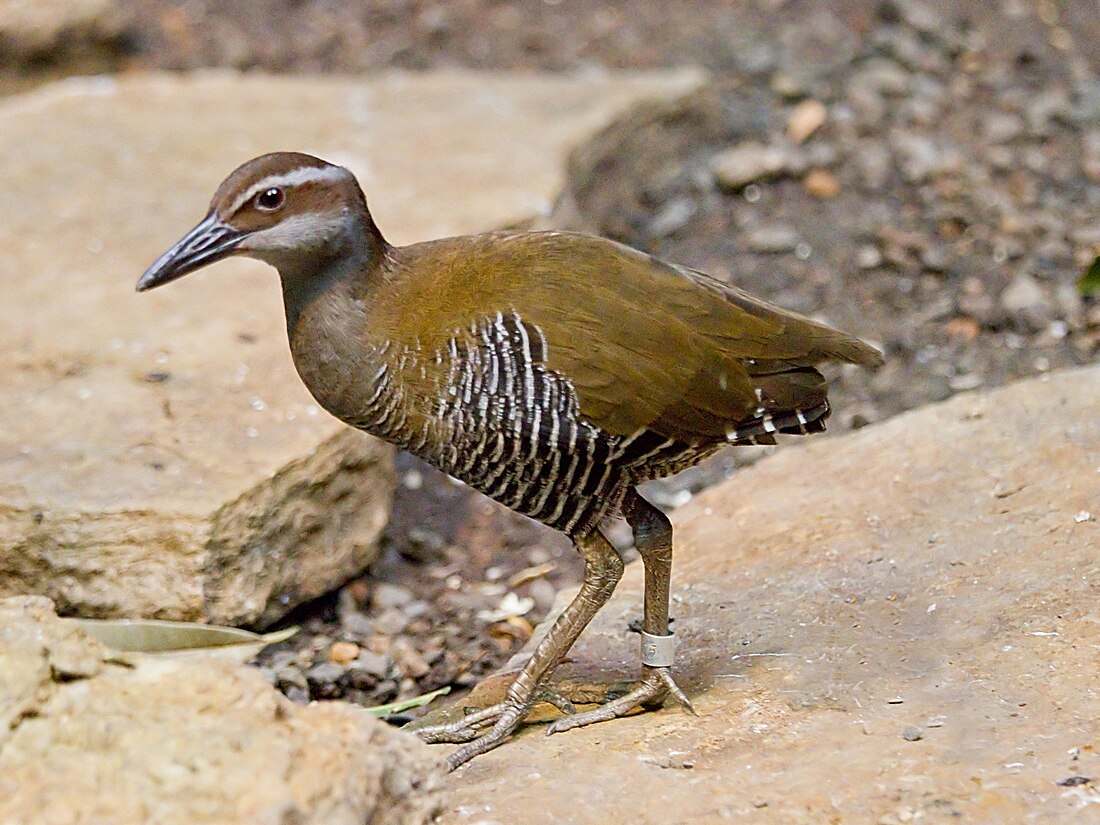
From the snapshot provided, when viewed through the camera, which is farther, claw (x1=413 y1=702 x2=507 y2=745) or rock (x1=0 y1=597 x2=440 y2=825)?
claw (x1=413 y1=702 x2=507 y2=745)

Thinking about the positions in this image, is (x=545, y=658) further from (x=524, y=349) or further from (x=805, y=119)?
(x=805, y=119)

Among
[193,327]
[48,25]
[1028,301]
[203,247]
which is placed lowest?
[1028,301]

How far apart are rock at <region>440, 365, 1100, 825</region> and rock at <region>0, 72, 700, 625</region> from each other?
44.0 inches

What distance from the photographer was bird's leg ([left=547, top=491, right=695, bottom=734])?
4336 mm

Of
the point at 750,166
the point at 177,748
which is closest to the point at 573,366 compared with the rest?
the point at 177,748

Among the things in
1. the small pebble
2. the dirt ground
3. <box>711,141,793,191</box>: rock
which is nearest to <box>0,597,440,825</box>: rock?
the dirt ground

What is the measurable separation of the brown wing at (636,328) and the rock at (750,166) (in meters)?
3.82

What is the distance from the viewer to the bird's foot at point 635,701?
4.31 m

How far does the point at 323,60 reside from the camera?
9.72 m

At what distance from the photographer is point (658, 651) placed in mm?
4367

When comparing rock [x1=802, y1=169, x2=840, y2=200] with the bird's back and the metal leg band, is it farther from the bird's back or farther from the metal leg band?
the metal leg band

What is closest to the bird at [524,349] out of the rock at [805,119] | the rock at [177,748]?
the rock at [177,748]

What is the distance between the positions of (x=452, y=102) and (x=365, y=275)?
4460 millimetres

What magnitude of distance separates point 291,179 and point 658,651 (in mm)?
1784
